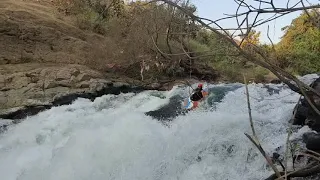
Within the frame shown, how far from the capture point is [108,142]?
546 cm

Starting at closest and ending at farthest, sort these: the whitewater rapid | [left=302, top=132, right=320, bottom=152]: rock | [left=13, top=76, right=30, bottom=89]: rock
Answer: [left=302, top=132, right=320, bottom=152]: rock, the whitewater rapid, [left=13, top=76, right=30, bottom=89]: rock

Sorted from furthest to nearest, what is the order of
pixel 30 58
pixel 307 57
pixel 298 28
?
pixel 298 28
pixel 307 57
pixel 30 58

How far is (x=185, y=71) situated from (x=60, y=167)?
843 centimetres

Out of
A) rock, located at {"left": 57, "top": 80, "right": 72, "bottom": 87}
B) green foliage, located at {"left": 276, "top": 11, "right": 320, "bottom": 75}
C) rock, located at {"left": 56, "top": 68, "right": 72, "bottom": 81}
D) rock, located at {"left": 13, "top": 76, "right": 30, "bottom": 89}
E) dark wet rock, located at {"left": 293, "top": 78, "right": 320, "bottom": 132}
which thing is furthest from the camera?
green foliage, located at {"left": 276, "top": 11, "right": 320, "bottom": 75}

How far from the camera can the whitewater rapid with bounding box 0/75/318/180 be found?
189 inches

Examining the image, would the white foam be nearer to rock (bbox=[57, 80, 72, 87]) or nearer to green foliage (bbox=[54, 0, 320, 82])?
rock (bbox=[57, 80, 72, 87])

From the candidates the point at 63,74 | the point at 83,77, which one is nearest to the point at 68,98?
the point at 63,74

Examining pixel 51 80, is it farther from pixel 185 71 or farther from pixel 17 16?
pixel 185 71

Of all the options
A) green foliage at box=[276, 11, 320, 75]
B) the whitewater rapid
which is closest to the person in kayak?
the whitewater rapid

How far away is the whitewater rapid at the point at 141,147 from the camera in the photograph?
4805 millimetres

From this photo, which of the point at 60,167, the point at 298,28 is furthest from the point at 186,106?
the point at 298,28

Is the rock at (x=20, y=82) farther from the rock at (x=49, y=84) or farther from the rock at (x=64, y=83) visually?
the rock at (x=64, y=83)

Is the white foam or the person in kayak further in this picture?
the person in kayak

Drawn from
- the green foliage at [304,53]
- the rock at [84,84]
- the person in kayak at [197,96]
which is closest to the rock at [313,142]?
the person in kayak at [197,96]
